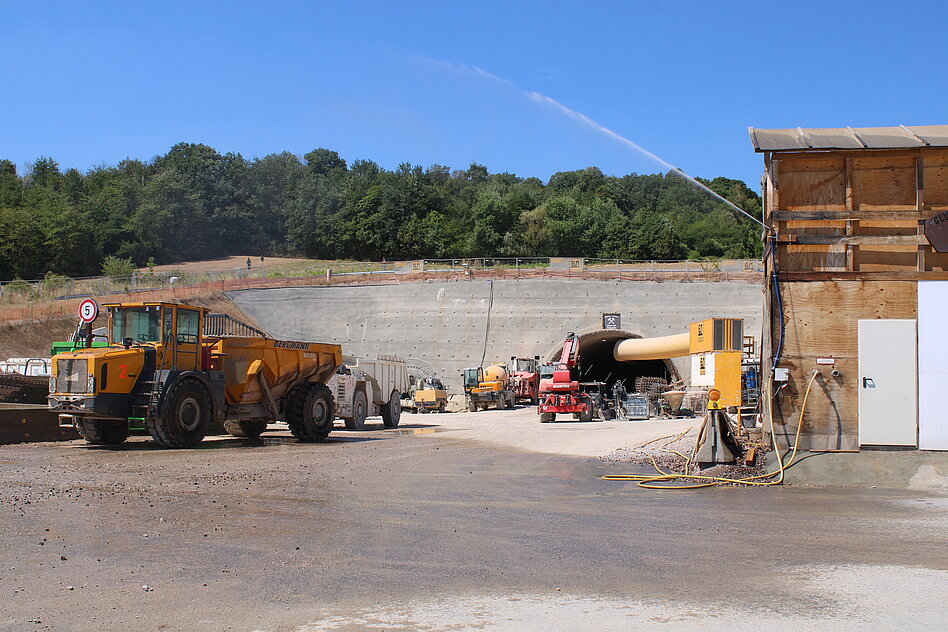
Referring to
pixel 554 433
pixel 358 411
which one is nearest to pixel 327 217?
pixel 358 411

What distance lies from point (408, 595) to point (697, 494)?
20.8 ft

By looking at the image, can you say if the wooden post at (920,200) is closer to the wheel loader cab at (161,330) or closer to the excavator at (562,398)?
the wheel loader cab at (161,330)

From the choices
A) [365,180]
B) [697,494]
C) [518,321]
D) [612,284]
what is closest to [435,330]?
[518,321]

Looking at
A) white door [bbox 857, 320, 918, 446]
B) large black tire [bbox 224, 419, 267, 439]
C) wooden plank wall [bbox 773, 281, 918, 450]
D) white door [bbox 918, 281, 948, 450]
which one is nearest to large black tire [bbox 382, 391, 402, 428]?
large black tire [bbox 224, 419, 267, 439]

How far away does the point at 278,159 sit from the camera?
116500 millimetres

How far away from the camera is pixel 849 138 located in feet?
45.5

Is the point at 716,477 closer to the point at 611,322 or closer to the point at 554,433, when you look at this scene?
the point at 554,433

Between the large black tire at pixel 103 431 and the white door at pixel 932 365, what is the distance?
15085 millimetres

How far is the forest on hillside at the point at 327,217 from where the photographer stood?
258ft

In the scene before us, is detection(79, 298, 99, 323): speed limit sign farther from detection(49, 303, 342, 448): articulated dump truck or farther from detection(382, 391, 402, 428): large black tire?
detection(382, 391, 402, 428): large black tire

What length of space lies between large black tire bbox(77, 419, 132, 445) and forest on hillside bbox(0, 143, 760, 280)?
198 ft

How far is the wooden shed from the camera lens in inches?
515

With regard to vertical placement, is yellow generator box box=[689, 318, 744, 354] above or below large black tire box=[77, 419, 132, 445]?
above

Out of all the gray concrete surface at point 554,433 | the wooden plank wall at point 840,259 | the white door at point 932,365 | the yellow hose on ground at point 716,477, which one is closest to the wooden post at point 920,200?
the wooden plank wall at point 840,259
